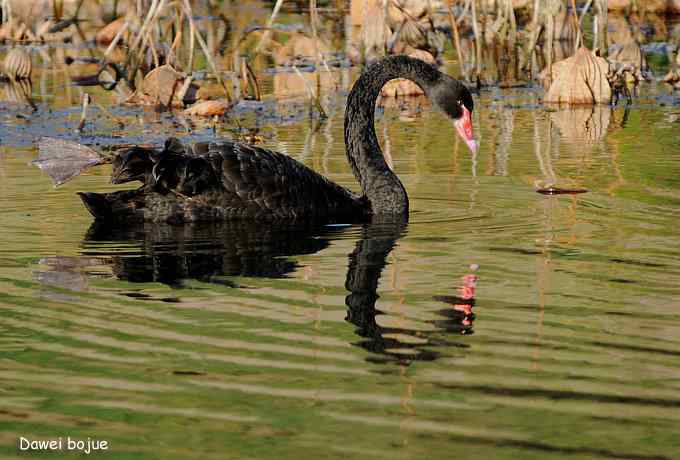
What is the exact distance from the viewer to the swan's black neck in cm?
807

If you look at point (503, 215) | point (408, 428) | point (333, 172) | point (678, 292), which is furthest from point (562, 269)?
point (333, 172)

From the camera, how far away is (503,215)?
7770 millimetres

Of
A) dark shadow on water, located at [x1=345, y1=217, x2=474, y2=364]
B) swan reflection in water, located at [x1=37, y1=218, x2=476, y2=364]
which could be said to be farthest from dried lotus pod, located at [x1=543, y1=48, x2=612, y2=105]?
dark shadow on water, located at [x1=345, y1=217, x2=474, y2=364]

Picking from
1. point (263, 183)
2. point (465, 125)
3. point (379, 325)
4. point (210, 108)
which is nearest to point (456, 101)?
point (465, 125)

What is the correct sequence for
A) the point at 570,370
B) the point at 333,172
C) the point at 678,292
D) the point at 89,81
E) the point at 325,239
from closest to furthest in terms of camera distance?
the point at 570,370
the point at 678,292
the point at 325,239
the point at 333,172
the point at 89,81

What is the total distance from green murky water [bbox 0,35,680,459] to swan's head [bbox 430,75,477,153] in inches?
17.3

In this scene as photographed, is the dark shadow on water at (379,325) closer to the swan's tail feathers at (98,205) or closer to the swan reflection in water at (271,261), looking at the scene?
the swan reflection in water at (271,261)

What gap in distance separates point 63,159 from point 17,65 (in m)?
7.40

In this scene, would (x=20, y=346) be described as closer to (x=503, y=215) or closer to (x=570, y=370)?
(x=570, y=370)

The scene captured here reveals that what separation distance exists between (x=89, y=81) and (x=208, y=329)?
10357 millimetres

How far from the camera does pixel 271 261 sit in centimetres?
663

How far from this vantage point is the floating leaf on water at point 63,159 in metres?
7.60

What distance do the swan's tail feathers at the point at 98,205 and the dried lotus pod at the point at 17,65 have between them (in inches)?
295

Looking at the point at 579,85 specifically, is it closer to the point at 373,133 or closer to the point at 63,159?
the point at 373,133
